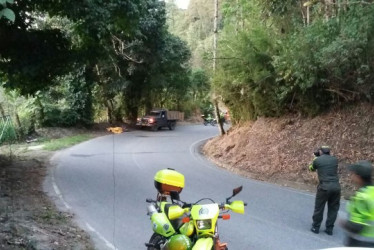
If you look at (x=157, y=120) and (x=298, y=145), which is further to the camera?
(x=157, y=120)

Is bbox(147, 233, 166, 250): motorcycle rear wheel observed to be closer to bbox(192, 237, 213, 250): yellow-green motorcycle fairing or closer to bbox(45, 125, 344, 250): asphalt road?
bbox(192, 237, 213, 250): yellow-green motorcycle fairing

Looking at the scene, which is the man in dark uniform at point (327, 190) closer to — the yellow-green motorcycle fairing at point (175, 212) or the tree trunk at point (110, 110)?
the yellow-green motorcycle fairing at point (175, 212)

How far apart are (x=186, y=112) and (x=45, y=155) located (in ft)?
118

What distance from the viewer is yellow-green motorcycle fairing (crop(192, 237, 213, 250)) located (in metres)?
4.69

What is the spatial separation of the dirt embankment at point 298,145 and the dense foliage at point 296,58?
633 millimetres

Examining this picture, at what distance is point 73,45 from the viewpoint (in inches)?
632

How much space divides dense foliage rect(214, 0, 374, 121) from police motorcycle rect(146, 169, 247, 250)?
9.53 metres

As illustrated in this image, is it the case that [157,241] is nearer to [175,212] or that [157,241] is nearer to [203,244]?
[175,212]

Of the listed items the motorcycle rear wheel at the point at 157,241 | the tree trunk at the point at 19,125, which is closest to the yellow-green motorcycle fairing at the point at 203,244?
the motorcycle rear wheel at the point at 157,241

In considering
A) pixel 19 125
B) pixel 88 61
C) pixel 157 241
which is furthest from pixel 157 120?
pixel 157 241

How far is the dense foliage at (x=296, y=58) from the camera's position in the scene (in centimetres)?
1366

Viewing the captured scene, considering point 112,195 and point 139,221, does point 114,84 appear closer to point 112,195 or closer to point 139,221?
point 112,195

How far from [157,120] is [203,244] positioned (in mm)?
34294

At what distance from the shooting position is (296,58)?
50.3 ft
